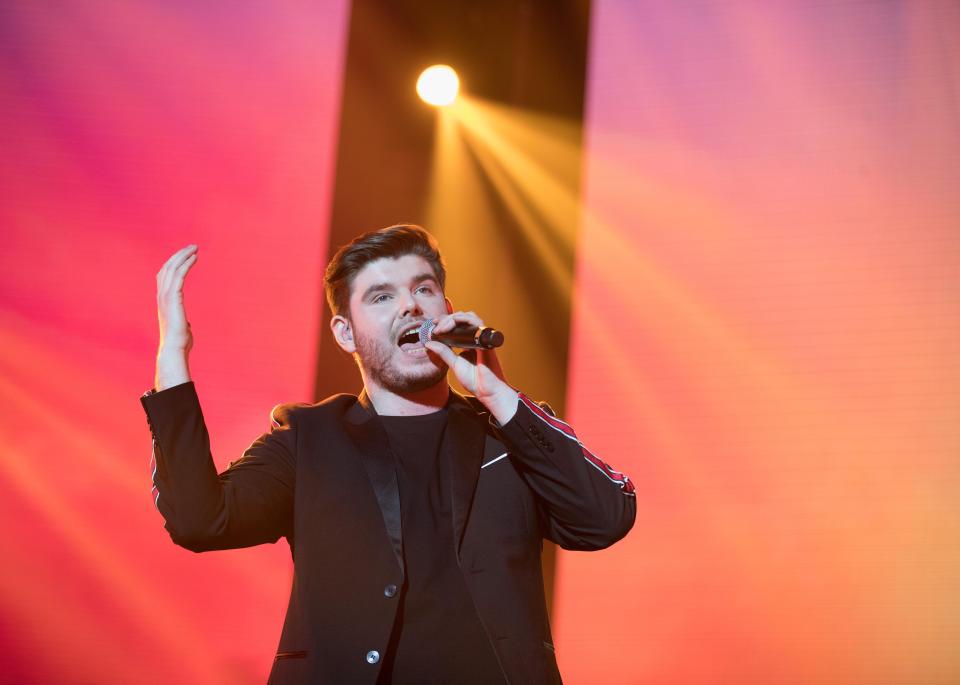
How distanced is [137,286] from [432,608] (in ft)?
5.09

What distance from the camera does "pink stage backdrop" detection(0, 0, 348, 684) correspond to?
2.49 m

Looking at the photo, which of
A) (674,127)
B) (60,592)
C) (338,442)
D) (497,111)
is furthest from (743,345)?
(60,592)

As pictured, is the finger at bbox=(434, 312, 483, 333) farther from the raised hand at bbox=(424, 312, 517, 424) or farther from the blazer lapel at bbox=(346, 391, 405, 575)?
the blazer lapel at bbox=(346, 391, 405, 575)

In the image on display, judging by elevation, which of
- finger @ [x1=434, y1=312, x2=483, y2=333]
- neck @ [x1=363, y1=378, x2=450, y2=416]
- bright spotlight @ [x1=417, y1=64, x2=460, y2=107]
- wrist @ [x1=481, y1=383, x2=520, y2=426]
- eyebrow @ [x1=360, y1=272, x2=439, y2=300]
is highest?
bright spotlight @ [x1=417, y1=64, x2=460, y2=107]

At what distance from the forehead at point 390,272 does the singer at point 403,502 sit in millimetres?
48

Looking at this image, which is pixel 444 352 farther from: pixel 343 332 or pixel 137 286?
pixel 137 286

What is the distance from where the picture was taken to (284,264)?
2.75 m

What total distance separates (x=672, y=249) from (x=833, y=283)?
1.59ft

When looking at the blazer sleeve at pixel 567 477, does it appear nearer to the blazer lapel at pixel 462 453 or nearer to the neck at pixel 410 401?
the blazer lapel at pixel 462 453

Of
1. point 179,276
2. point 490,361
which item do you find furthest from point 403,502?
point 179,276

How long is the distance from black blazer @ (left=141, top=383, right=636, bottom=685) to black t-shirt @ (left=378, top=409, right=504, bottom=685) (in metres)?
0.04

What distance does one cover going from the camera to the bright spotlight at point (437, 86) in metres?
Result: 2.91

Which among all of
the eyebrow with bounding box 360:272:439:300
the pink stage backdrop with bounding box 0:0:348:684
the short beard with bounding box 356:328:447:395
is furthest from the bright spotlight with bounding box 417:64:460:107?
the short beard with bounding box 356:328:447:395

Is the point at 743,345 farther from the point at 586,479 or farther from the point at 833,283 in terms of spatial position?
the point at 586,479
